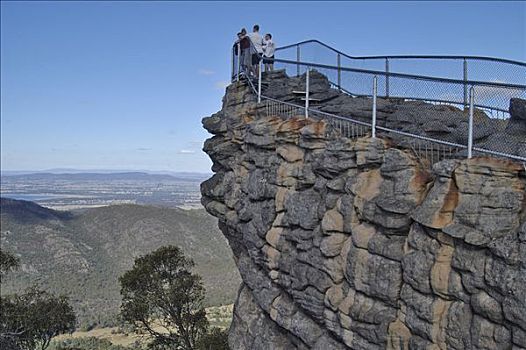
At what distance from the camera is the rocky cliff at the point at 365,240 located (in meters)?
7.93

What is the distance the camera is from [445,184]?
8.73 metres

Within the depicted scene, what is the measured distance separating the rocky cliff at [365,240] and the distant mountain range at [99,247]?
4414 centimetres

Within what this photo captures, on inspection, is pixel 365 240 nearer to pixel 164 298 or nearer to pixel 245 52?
pixel 245 52

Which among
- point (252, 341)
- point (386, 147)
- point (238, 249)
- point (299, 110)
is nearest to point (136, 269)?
point (238, 249)

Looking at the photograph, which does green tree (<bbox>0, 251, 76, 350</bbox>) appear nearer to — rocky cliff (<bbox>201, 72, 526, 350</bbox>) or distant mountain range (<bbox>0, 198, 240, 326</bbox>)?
rocky cliff (<bbox>201, 72, 526, 350</bbox>)

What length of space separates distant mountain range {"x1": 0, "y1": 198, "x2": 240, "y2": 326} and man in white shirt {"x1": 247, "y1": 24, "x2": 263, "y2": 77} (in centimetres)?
4285

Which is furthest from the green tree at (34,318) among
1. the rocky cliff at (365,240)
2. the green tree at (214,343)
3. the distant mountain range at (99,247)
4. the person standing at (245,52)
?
the distant mountain range at (99,247)

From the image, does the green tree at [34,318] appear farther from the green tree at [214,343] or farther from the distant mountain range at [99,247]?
the distant mountain range at [99,247]

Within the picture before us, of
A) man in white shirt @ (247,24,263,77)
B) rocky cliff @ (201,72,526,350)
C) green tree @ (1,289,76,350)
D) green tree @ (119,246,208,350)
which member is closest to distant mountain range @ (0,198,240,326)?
green tree @ (1,289,76,350)

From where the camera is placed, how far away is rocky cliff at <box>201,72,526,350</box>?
26.0ft

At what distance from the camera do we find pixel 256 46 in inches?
740

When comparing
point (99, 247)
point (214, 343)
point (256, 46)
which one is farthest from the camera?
point (99, 247)

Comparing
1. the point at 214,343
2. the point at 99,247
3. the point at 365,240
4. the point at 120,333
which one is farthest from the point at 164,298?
the point at 99,247

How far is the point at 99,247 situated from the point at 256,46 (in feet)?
225
